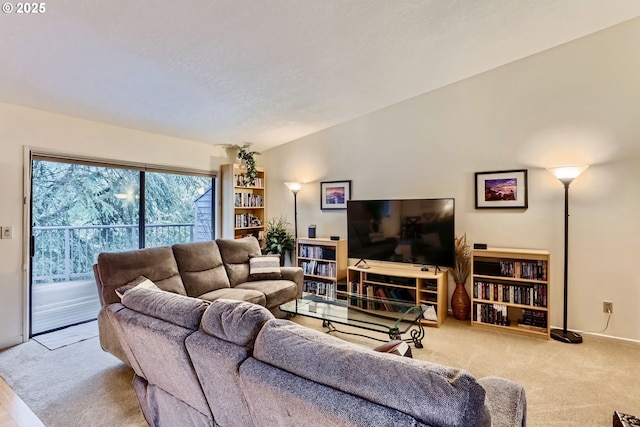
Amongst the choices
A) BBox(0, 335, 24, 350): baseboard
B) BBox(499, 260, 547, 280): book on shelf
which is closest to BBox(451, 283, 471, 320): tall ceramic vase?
BBox(499, 260, 547, 280): book on shelf

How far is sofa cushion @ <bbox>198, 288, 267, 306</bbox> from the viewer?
310 cm

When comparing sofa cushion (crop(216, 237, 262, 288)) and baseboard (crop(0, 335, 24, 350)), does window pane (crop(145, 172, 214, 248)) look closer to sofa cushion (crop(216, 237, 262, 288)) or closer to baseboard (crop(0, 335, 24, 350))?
sofa cushion (crop(216, 237, 262, 288))

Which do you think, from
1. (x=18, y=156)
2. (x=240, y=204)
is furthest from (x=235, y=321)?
(x=240, y=204)

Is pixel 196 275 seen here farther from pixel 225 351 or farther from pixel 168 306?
pixel 225 351

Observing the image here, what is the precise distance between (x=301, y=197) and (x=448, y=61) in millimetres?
2840

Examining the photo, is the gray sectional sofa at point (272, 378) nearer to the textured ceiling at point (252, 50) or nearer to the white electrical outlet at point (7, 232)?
A: the textured ceiling at point (252, 50)

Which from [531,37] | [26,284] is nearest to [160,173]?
[26,284]

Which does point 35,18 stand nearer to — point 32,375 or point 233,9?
point 233,9

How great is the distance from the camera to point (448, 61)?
3.35m

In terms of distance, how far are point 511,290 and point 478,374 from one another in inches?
50.6

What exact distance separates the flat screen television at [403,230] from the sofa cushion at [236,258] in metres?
1.40

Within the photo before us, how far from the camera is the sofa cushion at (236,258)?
147 inches

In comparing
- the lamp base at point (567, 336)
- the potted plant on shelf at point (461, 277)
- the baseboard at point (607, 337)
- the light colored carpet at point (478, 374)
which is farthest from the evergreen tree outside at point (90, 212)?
the baseboard at point (607, 337)

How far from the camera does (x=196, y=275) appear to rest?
3.34 m
